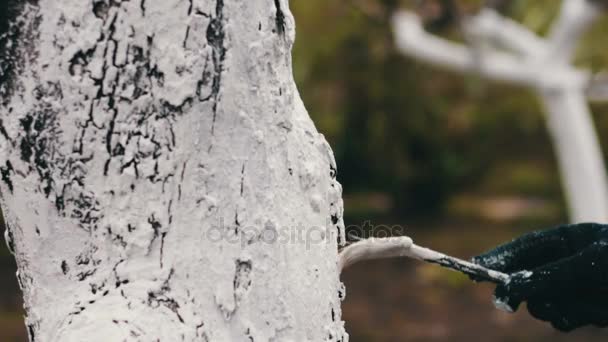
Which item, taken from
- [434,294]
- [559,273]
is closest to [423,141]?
[434,294]

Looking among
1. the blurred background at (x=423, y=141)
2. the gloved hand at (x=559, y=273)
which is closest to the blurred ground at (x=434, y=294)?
the blurred background at (x=423, y=141)

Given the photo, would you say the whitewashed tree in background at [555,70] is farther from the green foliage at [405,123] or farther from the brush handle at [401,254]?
the brush handle at [401,254]

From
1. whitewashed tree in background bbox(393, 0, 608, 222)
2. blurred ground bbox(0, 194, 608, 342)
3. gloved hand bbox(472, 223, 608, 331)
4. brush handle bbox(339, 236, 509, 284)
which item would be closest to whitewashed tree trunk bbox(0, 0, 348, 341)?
brush handle bbox(339, 236, 509, 284)

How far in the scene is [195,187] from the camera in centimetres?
77

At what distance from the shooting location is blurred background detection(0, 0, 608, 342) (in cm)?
723

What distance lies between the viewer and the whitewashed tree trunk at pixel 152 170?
741 mm

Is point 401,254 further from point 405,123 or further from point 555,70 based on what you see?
point 405,123

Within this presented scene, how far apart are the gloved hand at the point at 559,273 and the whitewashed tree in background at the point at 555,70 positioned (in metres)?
4.07

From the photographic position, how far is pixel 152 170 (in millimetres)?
763

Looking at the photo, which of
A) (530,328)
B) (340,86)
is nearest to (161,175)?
(530,328)

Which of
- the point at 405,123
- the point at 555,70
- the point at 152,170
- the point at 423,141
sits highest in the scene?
the point at 405,123

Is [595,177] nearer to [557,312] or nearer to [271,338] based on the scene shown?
[557,312]

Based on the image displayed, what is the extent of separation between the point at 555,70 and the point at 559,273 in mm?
4425

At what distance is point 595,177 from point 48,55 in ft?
16.4
